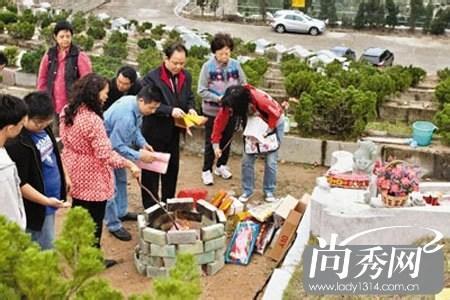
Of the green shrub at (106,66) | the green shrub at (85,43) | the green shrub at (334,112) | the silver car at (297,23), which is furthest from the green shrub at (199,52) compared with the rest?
the silver car at (297,23)

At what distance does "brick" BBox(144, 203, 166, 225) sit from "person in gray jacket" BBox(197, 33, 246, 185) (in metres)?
1.19

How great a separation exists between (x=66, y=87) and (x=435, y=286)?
10.8 ft

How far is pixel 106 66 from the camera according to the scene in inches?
367

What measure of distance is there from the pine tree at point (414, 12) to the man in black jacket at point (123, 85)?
20925mm

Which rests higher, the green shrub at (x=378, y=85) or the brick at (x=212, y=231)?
the green shrub at (x=378, y=85)

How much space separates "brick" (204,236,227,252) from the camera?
484 cm

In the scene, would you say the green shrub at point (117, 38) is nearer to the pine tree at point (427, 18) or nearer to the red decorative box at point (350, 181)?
the red decorative box at point (350, 181)

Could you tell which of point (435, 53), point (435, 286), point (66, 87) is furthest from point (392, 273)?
point (435, 53)

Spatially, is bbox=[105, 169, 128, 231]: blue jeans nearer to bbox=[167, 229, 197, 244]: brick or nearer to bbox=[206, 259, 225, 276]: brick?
bbox=[167, 229, 197, 244]: brick

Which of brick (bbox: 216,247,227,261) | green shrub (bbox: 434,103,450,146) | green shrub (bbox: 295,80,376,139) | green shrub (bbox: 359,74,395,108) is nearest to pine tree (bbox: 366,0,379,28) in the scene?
green shrub (bbox: 359,74,395,108)

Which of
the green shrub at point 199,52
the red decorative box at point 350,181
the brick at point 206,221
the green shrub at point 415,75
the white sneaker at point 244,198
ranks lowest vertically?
the white sneaker at point 244,198

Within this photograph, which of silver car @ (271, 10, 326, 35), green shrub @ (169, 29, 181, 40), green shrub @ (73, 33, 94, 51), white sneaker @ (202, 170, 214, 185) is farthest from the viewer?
silver car @ (271, 10, 326, 35)

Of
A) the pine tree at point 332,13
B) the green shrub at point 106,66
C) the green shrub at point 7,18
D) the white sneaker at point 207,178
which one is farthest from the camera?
the pine tree at point 332,13

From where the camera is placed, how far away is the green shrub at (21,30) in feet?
42.0
